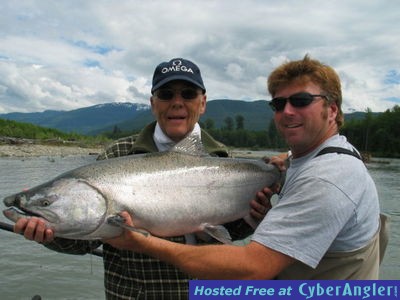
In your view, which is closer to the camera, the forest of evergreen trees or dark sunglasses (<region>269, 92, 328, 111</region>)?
dark sunglasses (<region>269, 92, 328, 111</region>)

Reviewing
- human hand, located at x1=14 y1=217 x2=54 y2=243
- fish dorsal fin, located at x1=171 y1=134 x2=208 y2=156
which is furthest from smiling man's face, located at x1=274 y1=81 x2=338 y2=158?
human hand, located at x1=14 y1=217 x2=54 y2=243

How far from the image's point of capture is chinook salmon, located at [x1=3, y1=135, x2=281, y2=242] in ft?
10.4

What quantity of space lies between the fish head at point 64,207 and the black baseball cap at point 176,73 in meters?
1.16

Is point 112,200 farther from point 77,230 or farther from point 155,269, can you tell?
point 155,269

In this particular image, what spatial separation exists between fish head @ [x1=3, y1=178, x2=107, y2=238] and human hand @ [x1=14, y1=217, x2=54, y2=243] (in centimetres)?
4

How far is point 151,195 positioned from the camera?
3.38 m

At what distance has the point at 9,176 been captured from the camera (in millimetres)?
27484

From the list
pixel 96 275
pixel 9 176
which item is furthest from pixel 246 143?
pixel 96 275

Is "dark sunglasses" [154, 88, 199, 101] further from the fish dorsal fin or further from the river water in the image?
the river water

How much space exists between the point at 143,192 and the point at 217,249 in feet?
3.34

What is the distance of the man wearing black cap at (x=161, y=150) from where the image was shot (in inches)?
137

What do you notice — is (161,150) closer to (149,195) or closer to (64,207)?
(149,195)
